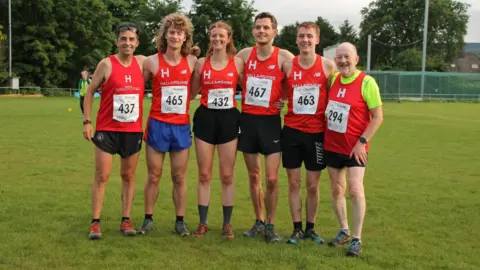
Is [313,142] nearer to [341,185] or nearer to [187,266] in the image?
[341,185]

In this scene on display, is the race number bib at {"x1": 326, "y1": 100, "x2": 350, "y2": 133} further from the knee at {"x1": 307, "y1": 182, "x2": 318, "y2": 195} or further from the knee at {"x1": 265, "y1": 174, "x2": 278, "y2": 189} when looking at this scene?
the knee at {"x1": 265, "y1": 174, "x2": 278, "y2": 189}

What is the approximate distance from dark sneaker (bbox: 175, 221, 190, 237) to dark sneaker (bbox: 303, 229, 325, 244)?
1.21 meters

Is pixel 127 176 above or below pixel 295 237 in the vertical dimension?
above

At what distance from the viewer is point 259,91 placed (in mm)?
5031

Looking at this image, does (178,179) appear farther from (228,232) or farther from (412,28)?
(412,28)

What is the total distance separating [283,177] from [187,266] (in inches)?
173

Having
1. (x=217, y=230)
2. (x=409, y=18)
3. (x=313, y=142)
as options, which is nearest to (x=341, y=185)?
(x=313, y=142)

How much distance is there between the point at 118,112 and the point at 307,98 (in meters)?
1.86

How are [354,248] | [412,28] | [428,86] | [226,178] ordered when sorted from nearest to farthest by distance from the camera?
[354,248], [226,178], [428,86], [412,28]

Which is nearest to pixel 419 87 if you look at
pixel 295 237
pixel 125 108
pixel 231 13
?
pixel 231 13

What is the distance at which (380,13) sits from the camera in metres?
74.4

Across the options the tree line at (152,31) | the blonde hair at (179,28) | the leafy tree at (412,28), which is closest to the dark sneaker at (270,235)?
the blonde hair at (179,28)

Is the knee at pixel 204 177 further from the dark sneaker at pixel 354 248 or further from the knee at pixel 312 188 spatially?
the dark sneaker at pixel 354 248

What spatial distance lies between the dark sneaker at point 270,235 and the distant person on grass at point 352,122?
2.42ft
